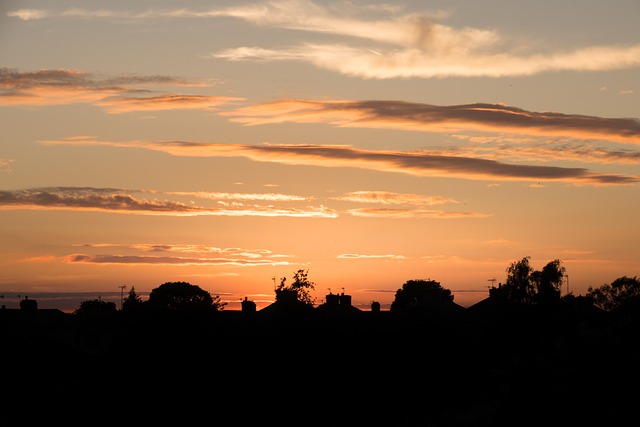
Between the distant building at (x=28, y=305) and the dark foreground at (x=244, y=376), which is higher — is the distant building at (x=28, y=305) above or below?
above

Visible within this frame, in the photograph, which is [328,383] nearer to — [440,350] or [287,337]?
[287,337]

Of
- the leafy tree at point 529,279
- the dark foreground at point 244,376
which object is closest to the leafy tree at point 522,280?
the leafy tree at point 529,279

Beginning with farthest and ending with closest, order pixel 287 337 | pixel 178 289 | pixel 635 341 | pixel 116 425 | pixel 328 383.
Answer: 1. pixel 178 289
2. pixel 287 337
3. pixel 328 383
4. pixel 116 425
5. pixel 635 341

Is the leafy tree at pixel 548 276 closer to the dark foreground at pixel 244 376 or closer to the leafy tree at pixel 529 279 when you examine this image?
the leafy tree at pixel 529 279

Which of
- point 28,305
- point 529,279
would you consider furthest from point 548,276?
point 28,305

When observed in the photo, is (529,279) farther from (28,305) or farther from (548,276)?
(28,305)

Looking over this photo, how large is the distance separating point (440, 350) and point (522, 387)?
1205 inches

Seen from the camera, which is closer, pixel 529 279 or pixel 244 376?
pixel 244 376

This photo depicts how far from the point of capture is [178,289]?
125250 mm

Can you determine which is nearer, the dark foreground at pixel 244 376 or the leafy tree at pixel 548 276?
the dark foreground at pixel 244 376

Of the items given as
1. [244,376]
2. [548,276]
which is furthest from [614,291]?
[244,376]

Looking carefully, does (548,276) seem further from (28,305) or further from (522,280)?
(28,305)

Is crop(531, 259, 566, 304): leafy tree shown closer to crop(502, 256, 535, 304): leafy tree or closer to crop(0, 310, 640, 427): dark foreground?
crop(502, 256, 535, 304): leafy tree

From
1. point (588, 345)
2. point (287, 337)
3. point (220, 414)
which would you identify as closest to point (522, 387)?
point (588, 345)
